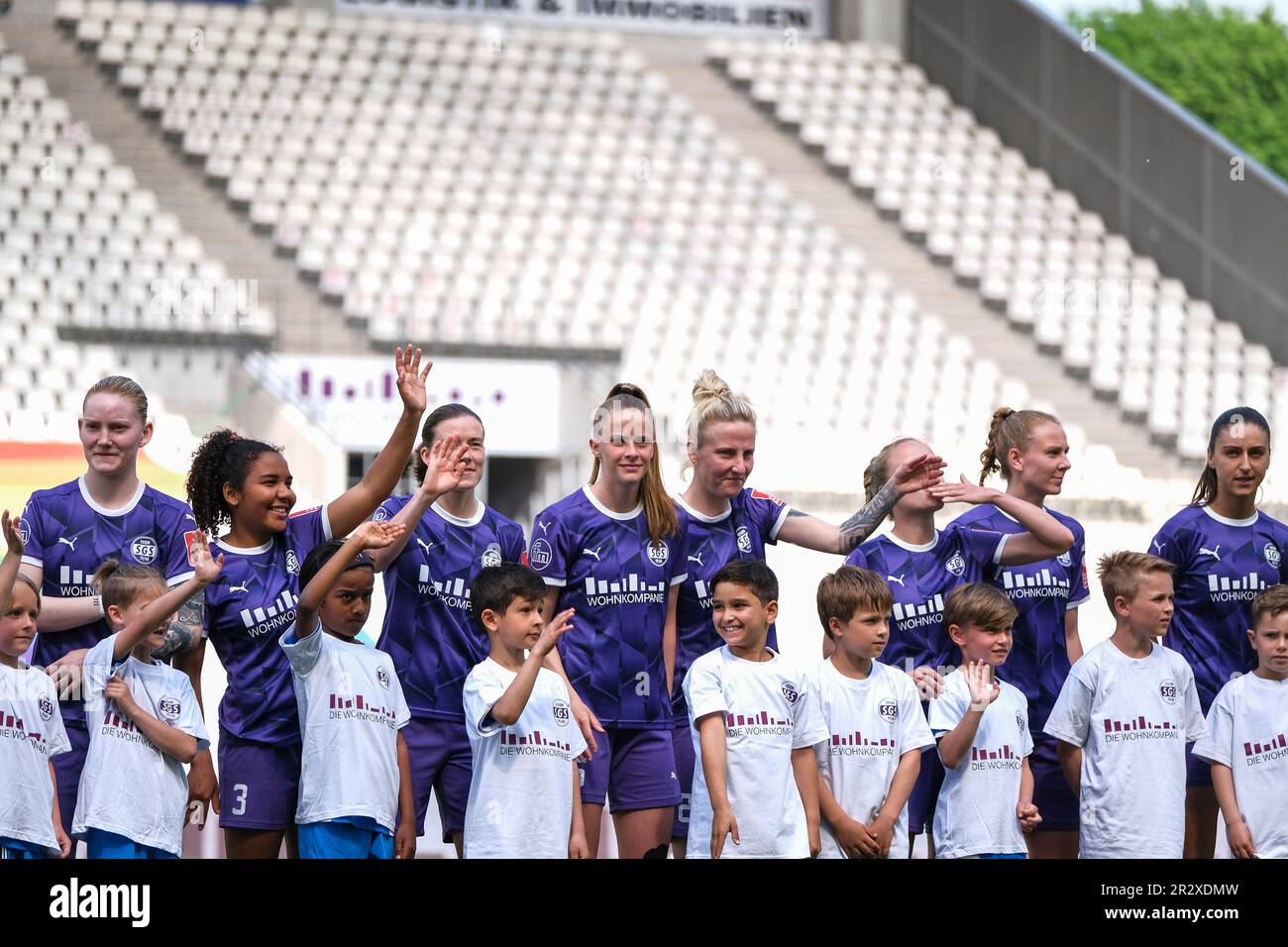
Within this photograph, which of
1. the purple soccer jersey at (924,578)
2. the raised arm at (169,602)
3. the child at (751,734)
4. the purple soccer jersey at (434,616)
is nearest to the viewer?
the raised arm at (169,602)

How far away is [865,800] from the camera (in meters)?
5.07

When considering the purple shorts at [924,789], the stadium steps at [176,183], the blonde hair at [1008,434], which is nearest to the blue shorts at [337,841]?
the purple shorts at [924,789]

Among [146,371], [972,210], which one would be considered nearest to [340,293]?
[146,371]

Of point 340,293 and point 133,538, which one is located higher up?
point 340,293

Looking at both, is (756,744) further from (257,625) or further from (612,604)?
(257,625)

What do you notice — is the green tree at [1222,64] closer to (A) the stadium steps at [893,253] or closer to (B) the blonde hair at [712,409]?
(A) the stadium steps at [893,253]

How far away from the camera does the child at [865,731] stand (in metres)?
5.05

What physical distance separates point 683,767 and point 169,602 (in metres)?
Result: 1.73

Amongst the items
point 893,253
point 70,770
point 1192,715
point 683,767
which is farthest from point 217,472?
point 893,253

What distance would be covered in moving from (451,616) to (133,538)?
1.00 metres

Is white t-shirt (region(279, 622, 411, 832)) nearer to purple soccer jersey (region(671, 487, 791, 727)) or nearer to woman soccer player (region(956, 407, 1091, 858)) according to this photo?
purple soccer jersey (region(671, 487, 791, 727))

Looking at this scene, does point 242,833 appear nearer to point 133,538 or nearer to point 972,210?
point 133,538

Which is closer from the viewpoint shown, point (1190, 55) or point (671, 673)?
point (671, 673)

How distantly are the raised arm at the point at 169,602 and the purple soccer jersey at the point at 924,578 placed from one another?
79.8 inches
